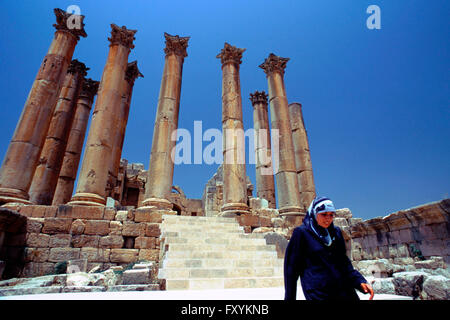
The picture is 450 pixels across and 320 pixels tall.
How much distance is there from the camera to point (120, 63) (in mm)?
12633

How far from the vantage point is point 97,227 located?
8773mm

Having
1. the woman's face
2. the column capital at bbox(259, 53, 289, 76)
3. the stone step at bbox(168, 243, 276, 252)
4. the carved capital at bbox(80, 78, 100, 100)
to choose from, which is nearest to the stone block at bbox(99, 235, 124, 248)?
the stone step at bbox(168, 243, 276, 252)

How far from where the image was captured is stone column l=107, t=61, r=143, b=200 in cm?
1488

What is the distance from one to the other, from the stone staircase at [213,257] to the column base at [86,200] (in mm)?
2838

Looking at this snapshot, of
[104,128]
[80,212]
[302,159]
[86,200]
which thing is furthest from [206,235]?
[302,159]

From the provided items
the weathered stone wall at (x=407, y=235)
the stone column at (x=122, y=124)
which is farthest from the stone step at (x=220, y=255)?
the stone column at (x=122, y=124)

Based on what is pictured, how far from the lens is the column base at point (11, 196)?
9154mm

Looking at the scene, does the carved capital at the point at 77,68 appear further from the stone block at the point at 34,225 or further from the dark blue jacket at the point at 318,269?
the dark blue jacket at the point at 318,269

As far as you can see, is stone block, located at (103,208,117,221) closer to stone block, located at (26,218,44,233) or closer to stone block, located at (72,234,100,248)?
stone block, located at (72,234,100,248)

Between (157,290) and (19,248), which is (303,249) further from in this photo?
(19,248)

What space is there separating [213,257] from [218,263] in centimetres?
38

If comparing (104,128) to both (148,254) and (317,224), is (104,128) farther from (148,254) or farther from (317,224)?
(317,224)

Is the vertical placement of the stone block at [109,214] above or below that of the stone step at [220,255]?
above
